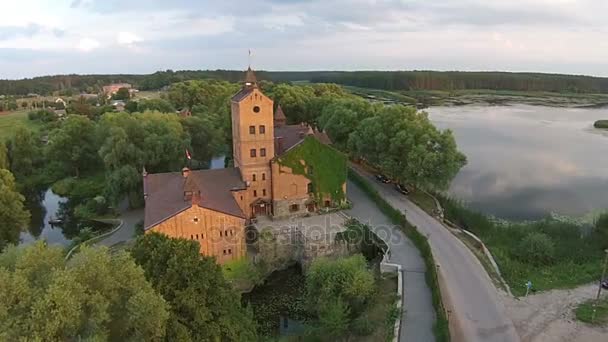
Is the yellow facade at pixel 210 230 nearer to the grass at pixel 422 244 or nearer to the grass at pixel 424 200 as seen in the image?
the grass at pixel 422 244

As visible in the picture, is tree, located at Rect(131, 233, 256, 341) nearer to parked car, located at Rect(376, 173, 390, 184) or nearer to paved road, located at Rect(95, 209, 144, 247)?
paved road, located at Rect(95, 209, 144, 247)

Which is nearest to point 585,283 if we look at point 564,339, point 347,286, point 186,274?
point 564,339

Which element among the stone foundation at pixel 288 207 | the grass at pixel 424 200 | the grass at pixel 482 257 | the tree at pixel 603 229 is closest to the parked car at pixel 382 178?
the grass at pixel 424 200

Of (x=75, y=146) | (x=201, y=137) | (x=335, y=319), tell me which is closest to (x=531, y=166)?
(x=201, y=137)

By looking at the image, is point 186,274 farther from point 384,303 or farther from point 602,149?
point 602,149

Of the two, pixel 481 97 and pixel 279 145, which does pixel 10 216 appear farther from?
pixel 481 97

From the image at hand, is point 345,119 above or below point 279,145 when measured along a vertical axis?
above
